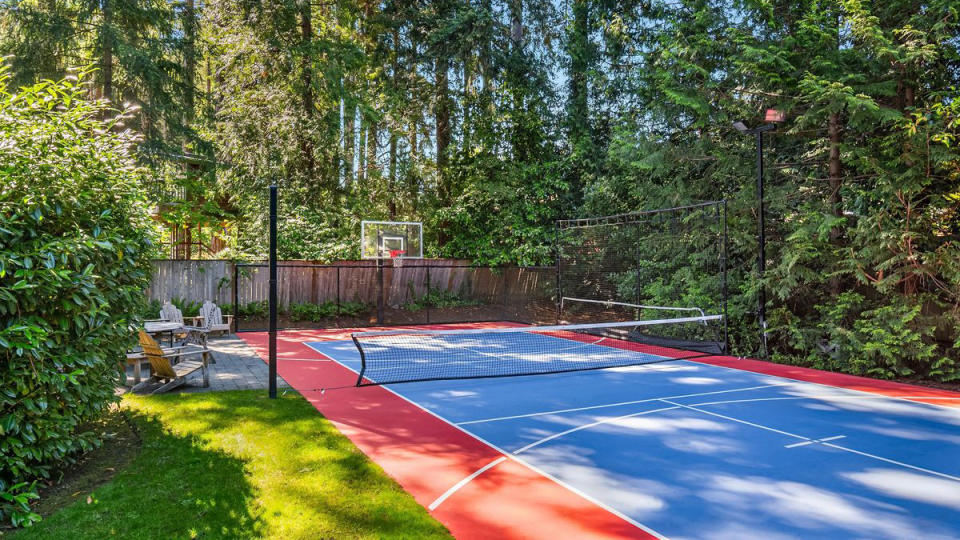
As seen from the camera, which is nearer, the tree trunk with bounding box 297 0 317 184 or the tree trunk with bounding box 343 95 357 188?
the tree trunk with bounding box 297 0 317 184

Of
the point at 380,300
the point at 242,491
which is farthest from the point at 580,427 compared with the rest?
the point at 380,300

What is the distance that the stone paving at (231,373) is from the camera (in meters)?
8.19

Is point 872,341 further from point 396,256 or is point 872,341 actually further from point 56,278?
point 396,256

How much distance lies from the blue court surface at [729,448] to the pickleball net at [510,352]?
0.64m

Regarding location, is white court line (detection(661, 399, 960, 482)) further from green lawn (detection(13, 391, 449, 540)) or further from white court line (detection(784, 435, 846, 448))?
green lawn (detection(13, 391, 449, 540))

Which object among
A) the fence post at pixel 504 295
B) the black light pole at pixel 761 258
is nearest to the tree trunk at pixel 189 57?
the fence post at pixel 504 295

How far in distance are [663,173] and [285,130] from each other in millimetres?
11915

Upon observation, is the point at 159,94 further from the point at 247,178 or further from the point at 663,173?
the point at 663,173

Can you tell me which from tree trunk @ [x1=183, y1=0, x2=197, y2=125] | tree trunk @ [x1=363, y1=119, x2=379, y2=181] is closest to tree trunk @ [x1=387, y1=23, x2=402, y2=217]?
tree trunk @ [x1=363, y1=119, x2=379, y2=181]

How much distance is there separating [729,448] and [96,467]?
566 centimetres

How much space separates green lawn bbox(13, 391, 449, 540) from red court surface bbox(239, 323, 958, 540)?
218mm

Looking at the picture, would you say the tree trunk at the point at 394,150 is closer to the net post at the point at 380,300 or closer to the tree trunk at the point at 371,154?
the tree trunk at the point at 371,154

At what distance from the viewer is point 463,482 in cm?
473

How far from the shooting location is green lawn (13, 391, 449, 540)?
3.76 meters
